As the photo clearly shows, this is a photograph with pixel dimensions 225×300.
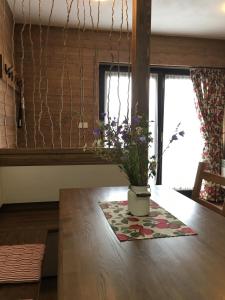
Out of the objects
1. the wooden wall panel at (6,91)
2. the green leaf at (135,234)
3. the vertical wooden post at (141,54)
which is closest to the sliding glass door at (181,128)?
the vertical wooden post at (141,54)

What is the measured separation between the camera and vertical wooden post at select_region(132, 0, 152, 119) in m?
2.38

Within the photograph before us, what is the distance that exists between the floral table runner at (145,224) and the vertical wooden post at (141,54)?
43.0 inches

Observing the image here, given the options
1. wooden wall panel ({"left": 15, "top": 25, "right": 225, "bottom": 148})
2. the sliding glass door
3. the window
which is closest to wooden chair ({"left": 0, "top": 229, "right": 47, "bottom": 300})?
wooden wall panel ({"left": 15, "top": 25, "right": 225, "bottom": 148})

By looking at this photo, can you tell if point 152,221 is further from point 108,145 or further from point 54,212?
point 54,212

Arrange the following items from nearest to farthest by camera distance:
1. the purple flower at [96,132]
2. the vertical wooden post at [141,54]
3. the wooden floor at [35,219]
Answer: the purple flower at [96,132], the wooden floor at [35,219], the vertical wooden post at [141,54]

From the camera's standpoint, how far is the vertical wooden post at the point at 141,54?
238 centimetres

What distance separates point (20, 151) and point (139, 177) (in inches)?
55.1

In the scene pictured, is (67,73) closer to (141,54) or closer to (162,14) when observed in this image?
(162,14)

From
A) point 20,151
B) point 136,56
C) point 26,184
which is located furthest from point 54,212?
point 136,56

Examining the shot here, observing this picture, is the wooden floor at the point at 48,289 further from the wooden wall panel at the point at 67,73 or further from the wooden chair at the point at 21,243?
the wooden wall panel at the point at 67,73

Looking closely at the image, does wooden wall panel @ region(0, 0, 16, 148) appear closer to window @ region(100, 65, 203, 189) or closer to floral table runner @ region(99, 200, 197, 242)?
window @ region(100, 65, 203, 189)

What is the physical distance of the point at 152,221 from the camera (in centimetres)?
135

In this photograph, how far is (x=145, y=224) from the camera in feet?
4.31

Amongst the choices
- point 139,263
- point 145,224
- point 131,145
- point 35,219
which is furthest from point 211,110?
point 139,263
